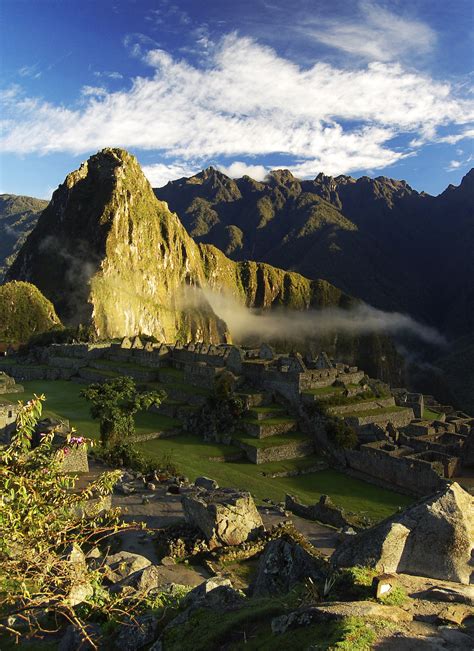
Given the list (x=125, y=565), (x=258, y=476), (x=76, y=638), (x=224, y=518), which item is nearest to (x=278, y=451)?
(x=258, y=476)

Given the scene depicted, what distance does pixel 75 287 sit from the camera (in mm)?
178125

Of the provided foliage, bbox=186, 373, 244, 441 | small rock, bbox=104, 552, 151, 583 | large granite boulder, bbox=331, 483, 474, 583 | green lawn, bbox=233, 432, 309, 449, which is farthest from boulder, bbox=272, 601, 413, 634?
foliage, bbox=186, 373, 244, 441

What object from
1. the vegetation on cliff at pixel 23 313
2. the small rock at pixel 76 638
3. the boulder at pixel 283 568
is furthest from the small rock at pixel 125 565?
the vegetation on cliff at pixel 23 313

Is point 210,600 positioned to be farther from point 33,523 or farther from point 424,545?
point 424,545

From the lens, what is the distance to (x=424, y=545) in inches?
305

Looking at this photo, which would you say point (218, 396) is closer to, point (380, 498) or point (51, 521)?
point (380, 498)

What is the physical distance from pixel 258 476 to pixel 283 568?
21813 millimetres

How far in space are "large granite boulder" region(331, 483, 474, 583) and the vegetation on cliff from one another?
400 ft

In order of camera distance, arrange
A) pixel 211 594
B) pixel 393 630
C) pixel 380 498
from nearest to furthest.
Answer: pixel 393 630, pixel 211 594, pixel 380 498

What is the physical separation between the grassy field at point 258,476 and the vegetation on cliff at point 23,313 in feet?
298

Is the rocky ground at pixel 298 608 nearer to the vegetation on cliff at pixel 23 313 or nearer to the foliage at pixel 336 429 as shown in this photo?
the foliage at pixel 336 429

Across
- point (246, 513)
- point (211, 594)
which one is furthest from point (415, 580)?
point (246, 513)

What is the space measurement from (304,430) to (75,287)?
503ft

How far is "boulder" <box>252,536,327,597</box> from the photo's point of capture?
30.0 ft
